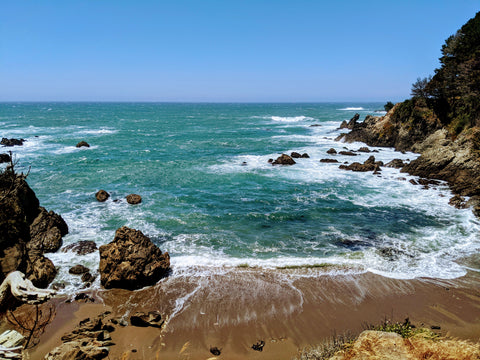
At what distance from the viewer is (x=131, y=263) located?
45.0 feet

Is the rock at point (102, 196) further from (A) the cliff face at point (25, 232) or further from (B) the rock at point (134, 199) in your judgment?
(A) the cliff face at point (25, 232)

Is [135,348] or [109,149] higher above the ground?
[109,149]

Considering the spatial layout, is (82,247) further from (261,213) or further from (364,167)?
(364,167)

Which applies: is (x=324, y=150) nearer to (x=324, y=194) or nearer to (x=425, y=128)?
(x=425, y=128)

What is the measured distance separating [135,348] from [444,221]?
21229 mm

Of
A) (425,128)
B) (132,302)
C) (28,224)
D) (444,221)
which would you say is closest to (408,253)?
(444,221)

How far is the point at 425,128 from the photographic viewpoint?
4153 cm

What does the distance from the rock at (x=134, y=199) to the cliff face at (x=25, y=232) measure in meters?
5.85

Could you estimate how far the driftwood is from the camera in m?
4.98

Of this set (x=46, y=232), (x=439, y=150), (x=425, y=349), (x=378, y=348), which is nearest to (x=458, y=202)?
(x=439, y=150)

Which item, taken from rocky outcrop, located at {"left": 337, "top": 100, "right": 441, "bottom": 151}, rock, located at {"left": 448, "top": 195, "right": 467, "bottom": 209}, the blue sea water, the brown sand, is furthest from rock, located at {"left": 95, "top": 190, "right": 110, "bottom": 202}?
rocky outcrop, located at {"left": 337, "top": 100, "right": 441, "bottom": 151}

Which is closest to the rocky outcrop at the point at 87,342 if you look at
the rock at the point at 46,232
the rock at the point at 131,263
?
the rock at the point at 131,263

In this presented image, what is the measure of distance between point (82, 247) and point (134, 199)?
7.68m

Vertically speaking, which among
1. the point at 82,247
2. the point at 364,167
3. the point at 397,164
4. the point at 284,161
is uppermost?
the point at 397,164
